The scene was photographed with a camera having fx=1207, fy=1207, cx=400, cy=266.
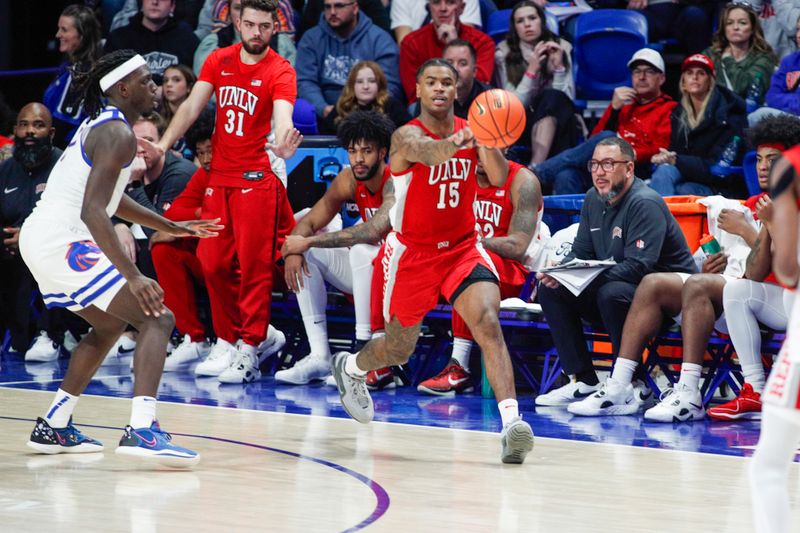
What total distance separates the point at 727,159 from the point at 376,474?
15.8ft

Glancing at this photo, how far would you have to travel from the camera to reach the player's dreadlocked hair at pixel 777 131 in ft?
24.0

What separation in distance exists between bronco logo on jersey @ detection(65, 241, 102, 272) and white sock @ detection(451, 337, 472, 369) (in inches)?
132

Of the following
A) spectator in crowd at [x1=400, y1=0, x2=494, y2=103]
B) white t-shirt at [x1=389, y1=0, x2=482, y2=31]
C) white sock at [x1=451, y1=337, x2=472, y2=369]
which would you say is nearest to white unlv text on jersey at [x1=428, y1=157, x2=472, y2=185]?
white sock at [x1=451, y1=337, x2=472, y2=369]

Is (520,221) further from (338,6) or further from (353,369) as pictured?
(338,6)

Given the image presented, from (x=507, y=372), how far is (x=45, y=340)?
5153 mm

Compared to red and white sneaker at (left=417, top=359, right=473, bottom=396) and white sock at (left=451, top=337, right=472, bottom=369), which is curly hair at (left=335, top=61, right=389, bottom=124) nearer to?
white sock at (left=451, top=337, right=472, bottom=369)

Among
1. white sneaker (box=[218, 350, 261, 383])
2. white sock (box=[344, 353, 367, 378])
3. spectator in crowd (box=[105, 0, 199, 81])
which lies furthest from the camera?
spectator in crowd (box=[105, 0, 199, 81])

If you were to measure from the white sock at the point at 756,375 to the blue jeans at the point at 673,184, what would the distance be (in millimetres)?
2216

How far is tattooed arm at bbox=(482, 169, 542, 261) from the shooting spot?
809cm

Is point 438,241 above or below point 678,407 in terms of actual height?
above

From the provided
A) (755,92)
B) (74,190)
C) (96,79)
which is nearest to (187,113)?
(96,79)

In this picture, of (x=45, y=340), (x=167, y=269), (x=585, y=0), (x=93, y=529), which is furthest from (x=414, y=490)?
(x=585, y=0)

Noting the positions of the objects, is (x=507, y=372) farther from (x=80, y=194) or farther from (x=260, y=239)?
(x=260, y=239)

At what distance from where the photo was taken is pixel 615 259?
7.86m
